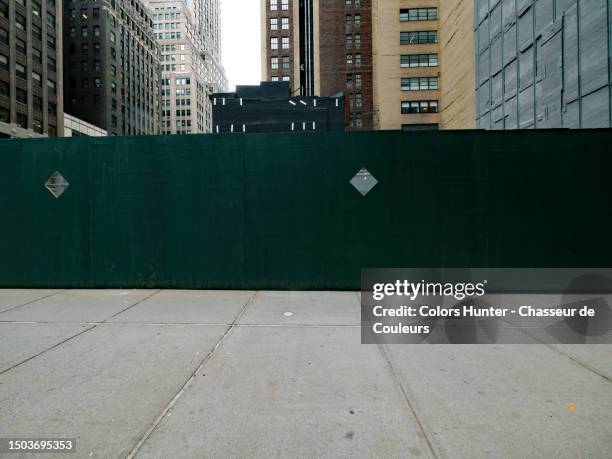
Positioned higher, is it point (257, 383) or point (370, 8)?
point (370, 8)

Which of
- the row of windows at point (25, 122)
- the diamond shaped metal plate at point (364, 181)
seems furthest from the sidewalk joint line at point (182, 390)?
the row of windows at point (25, 122)

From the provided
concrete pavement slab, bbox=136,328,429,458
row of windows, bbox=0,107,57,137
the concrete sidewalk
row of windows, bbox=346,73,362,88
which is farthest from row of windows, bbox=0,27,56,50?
concrete pavement slab, bbox=136,328,429,458

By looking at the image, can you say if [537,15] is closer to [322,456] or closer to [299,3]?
[322,456]

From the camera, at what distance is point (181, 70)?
12338cm

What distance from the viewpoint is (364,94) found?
189 ft

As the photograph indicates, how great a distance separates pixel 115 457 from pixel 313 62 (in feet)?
210

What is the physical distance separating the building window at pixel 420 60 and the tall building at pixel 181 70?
8426cm

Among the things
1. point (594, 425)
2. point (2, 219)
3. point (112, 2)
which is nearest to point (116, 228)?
point (2, 219)

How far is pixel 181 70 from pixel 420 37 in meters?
107

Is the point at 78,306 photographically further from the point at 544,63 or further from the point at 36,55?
the point at 36,55

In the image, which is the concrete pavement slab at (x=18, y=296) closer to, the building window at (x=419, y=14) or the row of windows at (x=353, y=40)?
the building window at (x=419, y=14)

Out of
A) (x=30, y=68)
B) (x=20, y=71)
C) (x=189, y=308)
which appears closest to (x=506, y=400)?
(x=189, y=308)

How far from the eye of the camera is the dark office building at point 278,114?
24547mm

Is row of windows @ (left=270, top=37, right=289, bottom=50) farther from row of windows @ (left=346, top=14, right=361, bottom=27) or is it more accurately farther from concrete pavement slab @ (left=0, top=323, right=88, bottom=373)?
concrete pavement slab @ (left=0, top=323, right=88, bottom=373)
